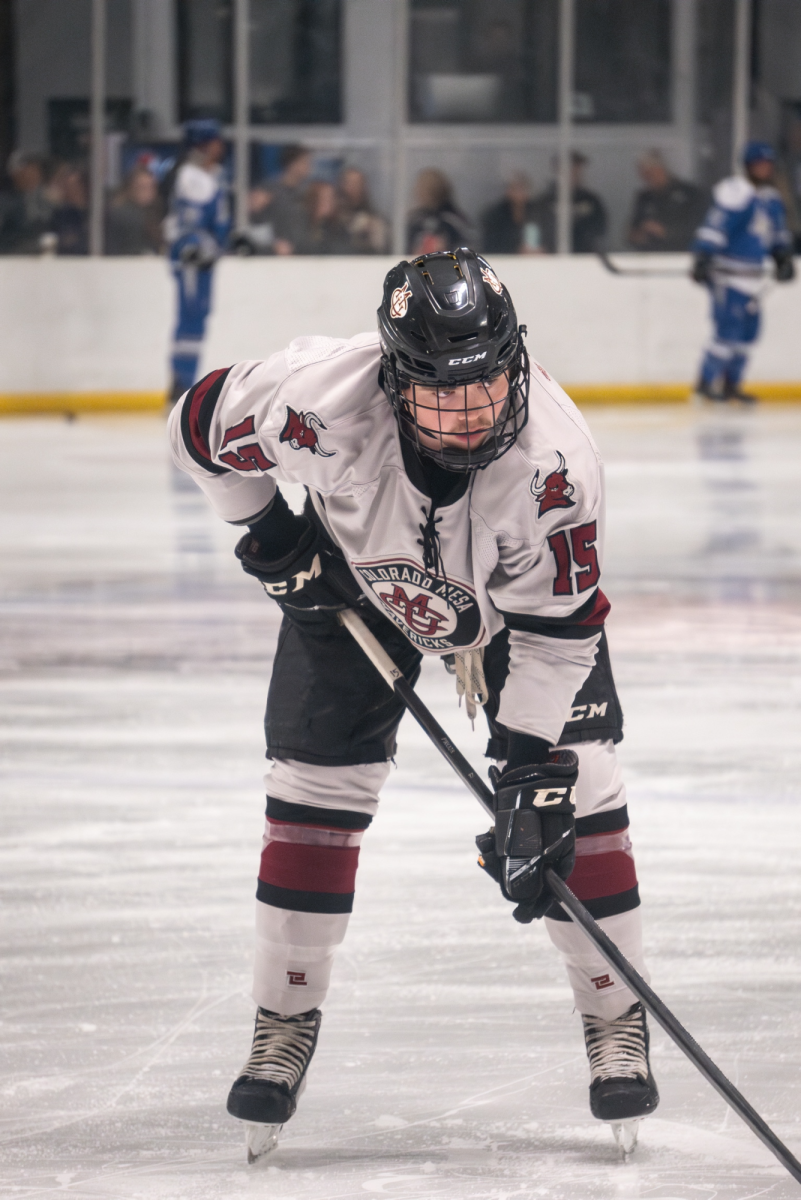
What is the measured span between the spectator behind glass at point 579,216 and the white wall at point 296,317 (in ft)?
0.82

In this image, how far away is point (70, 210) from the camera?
1116cm

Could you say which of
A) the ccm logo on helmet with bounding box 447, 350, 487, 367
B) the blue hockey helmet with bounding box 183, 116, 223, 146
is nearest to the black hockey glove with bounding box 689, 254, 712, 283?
the blue hockey helmet with bounding box 183, 116, 223, 146

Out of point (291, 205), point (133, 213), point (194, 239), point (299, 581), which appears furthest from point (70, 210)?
point (299, 581)

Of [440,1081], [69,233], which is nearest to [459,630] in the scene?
[440,1081]

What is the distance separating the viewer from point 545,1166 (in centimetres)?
204

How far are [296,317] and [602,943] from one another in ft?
31.2

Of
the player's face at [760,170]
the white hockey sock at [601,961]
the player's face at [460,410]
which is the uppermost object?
the player's face at [760,170]

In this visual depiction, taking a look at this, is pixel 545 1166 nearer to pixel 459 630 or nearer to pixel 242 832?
pixel 459 630

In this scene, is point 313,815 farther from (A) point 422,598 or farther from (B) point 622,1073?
(B) point 622,1073

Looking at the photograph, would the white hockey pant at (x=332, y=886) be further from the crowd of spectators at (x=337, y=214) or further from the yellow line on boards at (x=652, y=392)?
the yellow line on boards at (x=652, y=392)

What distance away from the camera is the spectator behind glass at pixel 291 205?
37.6ft

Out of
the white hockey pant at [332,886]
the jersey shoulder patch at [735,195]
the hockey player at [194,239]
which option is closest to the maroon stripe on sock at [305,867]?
the white hockey pant at [332,886]

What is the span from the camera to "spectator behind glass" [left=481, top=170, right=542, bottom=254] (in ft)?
38.1

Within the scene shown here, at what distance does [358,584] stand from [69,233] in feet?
31.2
